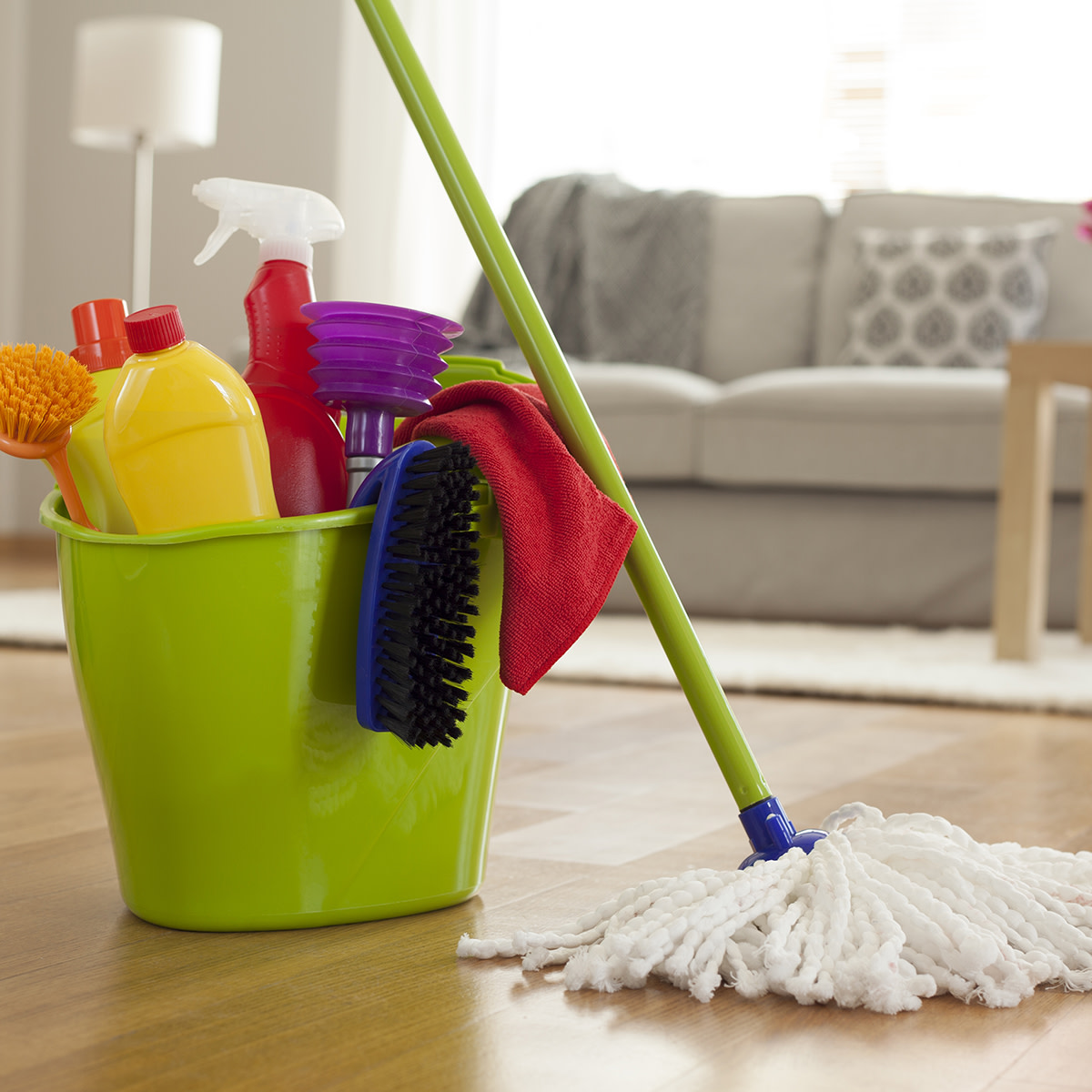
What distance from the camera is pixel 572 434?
2.52ft

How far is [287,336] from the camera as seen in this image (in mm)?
748

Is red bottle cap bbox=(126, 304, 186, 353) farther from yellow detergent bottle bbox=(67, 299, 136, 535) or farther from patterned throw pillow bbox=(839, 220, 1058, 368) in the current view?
patterned throw pillow bbox=(839, 220, 1058, 368)

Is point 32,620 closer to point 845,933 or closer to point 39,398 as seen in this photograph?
point 39,398

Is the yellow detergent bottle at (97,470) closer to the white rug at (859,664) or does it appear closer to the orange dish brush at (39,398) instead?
the orange dish brush at (39,398)

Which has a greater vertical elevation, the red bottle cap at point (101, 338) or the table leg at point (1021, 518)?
the red bottle cap at point (101, 338)

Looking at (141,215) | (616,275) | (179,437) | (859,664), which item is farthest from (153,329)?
(141,215)

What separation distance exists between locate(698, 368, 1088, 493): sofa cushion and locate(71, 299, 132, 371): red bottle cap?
193 cm

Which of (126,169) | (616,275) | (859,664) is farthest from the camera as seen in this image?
(126,169)

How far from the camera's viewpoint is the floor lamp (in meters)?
3.40

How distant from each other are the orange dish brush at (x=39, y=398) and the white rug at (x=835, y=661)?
1.16 metres

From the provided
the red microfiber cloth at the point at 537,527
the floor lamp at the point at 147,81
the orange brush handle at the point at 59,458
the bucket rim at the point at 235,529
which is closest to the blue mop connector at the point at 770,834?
the red microfiber cloth at the point at 537,527

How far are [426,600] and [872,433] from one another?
200 centimetres

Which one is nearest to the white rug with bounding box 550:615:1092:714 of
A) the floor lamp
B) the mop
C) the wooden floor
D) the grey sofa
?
the grey sofa

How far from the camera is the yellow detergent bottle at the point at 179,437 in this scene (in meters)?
0.65
